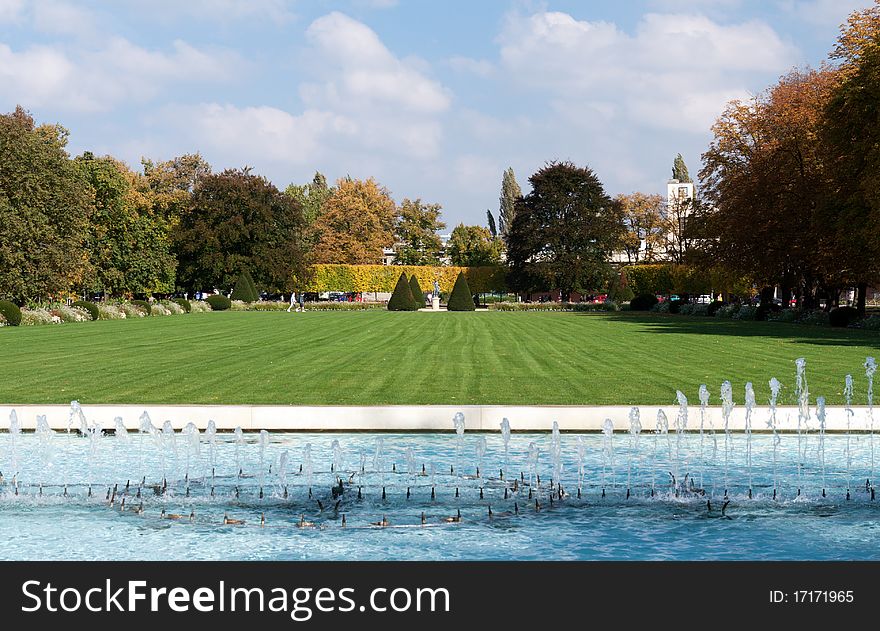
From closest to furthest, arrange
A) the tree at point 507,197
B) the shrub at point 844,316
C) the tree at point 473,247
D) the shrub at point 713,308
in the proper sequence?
the shrub at point 844,316
the shrub at point 713,308
the tree at point 473,247
the tree at point 507,197

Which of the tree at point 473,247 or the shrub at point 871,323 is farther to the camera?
the tree at point 473,247

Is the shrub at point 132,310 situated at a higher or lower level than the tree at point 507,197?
lower

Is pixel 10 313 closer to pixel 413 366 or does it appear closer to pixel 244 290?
pixel 413 366

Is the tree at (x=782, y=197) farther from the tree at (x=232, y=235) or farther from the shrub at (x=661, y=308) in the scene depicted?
the tree at (x=232, y=235)

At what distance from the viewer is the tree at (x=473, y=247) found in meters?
106

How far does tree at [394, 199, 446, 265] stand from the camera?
10719 centimetres

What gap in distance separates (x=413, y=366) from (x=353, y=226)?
81.5 metres

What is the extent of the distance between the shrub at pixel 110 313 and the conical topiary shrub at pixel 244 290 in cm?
2061

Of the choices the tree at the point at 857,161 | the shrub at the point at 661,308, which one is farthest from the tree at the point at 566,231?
the tree at the point at 857,161

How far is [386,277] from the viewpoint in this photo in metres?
93.6

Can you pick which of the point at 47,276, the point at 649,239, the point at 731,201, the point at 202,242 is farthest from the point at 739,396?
the point at 649,239

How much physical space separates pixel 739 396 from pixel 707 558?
8630 mm

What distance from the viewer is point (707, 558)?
702 cm

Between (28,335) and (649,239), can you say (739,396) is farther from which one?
(649,239)
